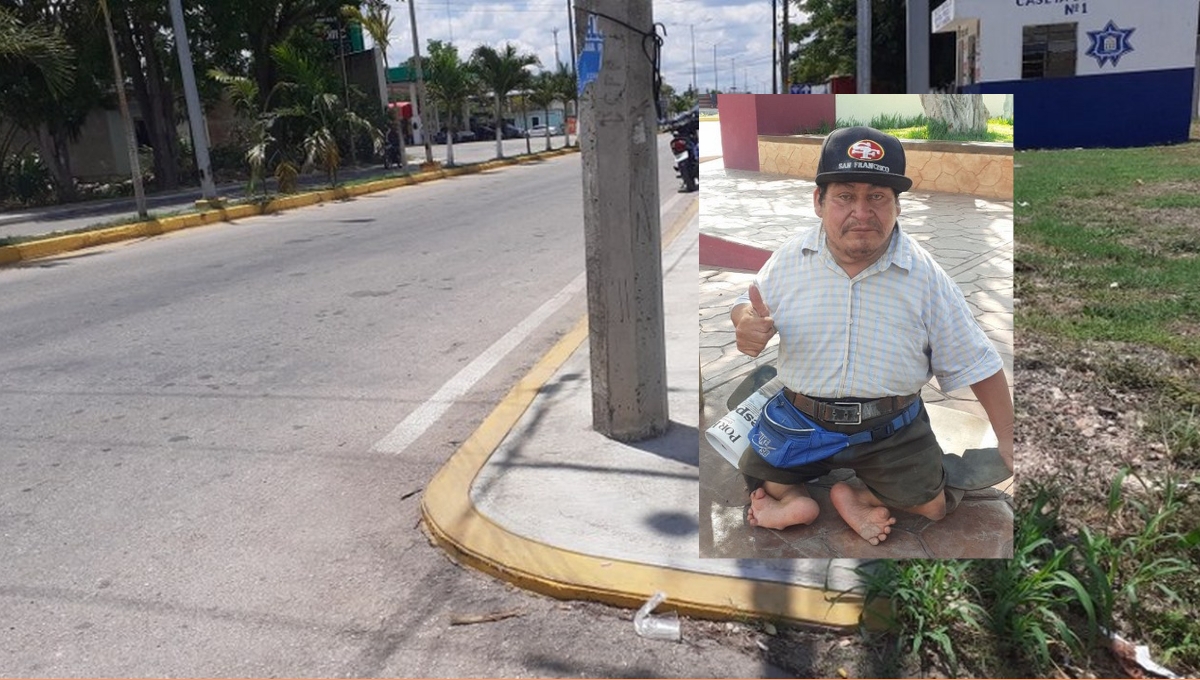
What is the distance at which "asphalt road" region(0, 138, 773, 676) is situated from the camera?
9.36ft

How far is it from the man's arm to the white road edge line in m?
3.20

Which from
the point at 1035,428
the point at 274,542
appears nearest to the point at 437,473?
the point at 274,542

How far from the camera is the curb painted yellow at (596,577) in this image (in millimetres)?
2841

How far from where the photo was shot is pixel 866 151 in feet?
5.75

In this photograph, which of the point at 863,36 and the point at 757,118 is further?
the point at 863,36

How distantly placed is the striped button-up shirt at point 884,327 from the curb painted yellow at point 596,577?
3.94ft

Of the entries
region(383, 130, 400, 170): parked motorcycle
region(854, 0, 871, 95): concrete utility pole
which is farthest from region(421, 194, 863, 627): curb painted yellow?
region(383, 130, 400, 170): parked motorcycle

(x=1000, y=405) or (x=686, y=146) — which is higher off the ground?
(x=686, y=146)

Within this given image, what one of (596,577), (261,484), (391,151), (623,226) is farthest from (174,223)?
(391,151)

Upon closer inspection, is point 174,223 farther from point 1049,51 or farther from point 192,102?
point 1049,51

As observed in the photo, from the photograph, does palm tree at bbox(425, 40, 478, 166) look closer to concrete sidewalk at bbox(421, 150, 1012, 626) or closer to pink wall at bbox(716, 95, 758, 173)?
concrete sidewalk at bbox(421, 150, 1012, 626)

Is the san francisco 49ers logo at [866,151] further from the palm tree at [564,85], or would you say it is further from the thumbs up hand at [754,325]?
the palm tree at [564,85]

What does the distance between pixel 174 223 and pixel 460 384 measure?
1097cm

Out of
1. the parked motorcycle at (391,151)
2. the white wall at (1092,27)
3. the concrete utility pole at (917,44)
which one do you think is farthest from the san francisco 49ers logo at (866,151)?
the parked motorcycle at (391,151)
